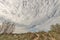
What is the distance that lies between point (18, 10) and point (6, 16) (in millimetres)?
94

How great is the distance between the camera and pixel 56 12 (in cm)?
107

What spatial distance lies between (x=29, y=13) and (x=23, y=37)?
177 mm

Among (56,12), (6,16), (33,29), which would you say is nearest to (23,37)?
(33,29)

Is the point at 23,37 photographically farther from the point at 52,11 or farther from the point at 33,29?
the point at 52,11

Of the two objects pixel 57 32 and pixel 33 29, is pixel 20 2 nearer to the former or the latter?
pixel 33 29

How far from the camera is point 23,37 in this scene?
106 cm

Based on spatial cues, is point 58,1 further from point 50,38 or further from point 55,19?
point 50,38

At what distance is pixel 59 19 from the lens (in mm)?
1075

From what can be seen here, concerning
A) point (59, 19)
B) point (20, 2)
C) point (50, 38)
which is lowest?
point (50, 38)

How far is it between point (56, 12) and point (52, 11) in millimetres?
30

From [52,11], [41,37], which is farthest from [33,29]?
[52,11]

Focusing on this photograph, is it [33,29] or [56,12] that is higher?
[56,12]

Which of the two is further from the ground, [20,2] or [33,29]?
[20,2]

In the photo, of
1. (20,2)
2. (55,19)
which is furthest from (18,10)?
(55,19)
